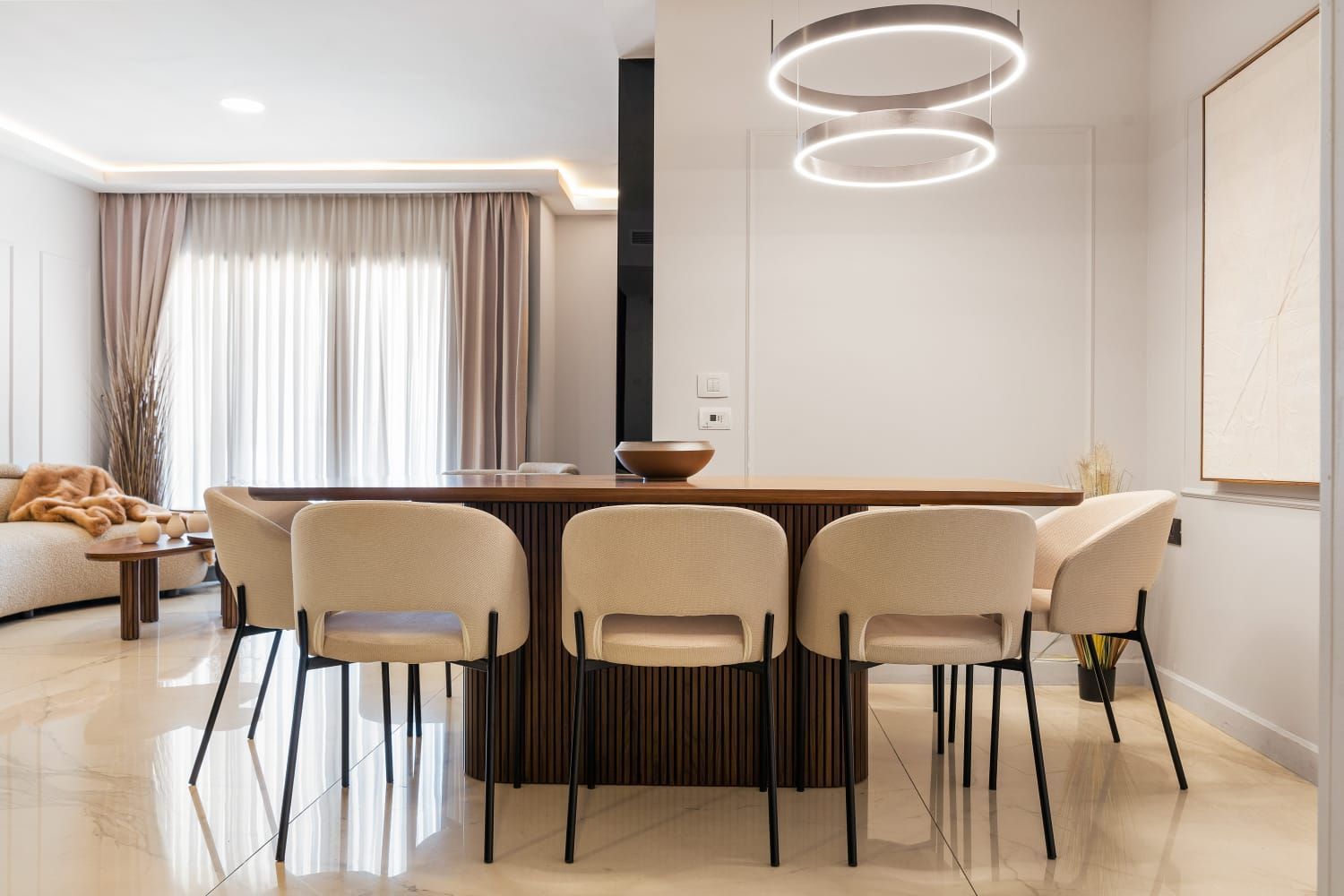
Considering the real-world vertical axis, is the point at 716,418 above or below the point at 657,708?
above

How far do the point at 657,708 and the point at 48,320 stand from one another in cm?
569

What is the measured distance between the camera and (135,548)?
14.6 feet

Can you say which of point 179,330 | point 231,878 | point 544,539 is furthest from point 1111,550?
point 179,330

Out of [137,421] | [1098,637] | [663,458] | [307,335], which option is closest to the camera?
[663,458]

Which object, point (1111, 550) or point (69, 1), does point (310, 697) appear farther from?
point (69, 1)

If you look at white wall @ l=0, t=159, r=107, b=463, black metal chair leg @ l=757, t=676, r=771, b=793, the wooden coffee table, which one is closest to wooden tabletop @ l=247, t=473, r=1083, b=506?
black metal chair leg @ l=757, t=676, r=771, b=793

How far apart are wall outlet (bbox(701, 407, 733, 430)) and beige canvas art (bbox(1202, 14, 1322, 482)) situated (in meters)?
1.74

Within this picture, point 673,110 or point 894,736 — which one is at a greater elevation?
point 673,110

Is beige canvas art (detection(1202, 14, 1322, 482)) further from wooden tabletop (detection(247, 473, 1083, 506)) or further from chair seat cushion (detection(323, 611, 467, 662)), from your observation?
chair seat cushion (detection(323, 611, 467, 662))

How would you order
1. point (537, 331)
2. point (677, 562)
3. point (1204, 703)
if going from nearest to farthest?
point (677, 562) → point (1204, 703) → point (537, 331)

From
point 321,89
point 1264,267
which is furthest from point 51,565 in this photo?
point 1264,267

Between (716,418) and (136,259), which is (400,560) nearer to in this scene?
(716,418)

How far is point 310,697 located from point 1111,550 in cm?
277

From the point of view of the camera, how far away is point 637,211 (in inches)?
155
